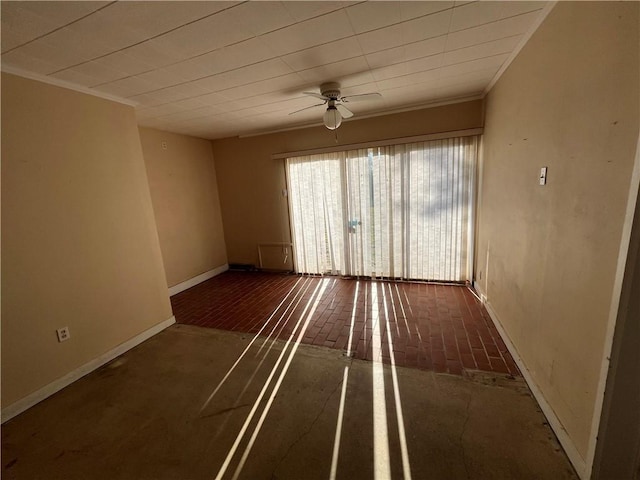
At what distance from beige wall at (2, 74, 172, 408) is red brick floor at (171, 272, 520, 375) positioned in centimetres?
92

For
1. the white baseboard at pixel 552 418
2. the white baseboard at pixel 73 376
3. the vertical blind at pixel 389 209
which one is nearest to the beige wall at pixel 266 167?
the vertical blind at pixel 389 209

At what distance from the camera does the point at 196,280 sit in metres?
4.36

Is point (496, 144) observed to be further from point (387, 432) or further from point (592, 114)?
point (387, 432)

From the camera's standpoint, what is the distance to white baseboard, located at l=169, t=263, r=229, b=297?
398cm

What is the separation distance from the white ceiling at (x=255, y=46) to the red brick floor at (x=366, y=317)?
7.88ft

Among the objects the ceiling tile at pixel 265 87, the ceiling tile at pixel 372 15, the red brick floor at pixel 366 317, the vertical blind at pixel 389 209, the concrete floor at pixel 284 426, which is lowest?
the concrete floor at pixel 284 426

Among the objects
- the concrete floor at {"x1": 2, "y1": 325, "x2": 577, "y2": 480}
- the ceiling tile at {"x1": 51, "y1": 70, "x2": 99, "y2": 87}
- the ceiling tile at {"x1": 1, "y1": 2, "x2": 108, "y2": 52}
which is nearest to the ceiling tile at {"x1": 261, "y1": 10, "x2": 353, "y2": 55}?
the ceiling tile at {"x1": 1, "y1": 2, "x2": 108, "y2": 52}

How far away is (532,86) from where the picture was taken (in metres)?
1.77

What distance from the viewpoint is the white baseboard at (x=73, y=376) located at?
5.99 feet

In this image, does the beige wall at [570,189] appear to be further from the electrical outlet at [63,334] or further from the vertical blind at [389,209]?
the electrical outlet at [63,334]

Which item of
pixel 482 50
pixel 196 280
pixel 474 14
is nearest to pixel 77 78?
pixel 474 14

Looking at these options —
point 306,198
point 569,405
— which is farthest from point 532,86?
point 306,198

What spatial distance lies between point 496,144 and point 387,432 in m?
2.73

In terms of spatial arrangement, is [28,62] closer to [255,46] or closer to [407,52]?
[255,46]
